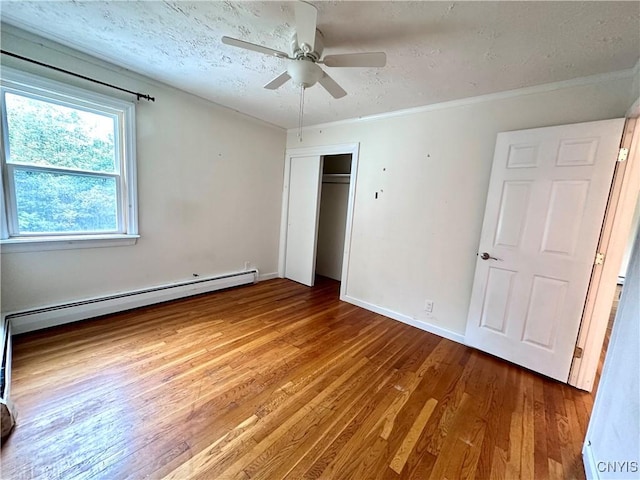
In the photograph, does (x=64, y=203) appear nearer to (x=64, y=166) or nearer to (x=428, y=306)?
(x=64, y=166)

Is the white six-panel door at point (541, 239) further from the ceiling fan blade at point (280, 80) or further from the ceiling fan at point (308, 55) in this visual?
the ceiling fan blade at point (280, 80)

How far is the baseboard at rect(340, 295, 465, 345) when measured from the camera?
8.62 feet

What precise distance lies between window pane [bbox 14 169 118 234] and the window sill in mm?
107

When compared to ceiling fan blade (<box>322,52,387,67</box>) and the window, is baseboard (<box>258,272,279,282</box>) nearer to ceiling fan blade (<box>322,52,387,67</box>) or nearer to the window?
the window

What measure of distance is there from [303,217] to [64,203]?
8.85 feet

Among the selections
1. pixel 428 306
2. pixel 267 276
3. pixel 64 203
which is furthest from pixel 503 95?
pixel 64 203

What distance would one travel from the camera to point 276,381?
185 cm

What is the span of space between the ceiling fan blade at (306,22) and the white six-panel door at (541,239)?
1844 millimetres

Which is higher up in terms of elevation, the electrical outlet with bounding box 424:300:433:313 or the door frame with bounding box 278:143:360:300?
the door frame with bounding box 278:143:360:300

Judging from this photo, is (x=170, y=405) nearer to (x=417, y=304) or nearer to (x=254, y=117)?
(x=417, y=304)

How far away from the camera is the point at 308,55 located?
64.1 inches

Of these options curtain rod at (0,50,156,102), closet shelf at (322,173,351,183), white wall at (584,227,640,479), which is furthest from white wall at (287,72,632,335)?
curtain rod at (0,50,156,102)

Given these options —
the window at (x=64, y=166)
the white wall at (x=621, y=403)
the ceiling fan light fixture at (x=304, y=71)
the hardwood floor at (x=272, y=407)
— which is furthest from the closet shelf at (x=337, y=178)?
the white wall at (x=621, y=403)

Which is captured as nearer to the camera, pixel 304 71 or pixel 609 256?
pixel 304 71
